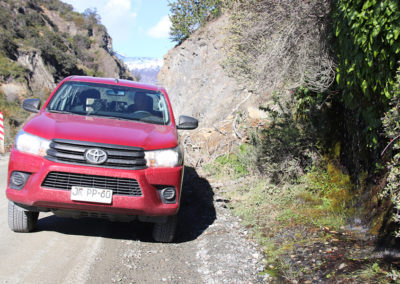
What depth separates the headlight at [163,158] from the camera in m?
4.69

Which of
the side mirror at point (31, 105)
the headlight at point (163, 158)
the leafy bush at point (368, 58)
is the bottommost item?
the headlight at point (163, 158)

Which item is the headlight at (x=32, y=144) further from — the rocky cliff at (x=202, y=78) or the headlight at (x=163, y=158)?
the rocky cliff at (x=202, y=78)

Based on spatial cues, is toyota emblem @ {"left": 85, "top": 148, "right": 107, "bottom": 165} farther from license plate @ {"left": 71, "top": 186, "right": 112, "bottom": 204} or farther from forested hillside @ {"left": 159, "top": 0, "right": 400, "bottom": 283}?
forested hillside @ {"left": 159, "top": 0, "right": 400, "bottom": 283}

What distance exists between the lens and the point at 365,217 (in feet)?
16.9

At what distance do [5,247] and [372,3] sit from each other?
4.63m

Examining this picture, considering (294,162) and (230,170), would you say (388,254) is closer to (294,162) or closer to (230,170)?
(294,162)

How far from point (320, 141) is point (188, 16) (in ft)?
64.0

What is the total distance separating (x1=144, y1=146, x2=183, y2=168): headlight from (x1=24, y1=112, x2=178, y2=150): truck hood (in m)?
0.06

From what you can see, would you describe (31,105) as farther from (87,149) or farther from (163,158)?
(163,158)

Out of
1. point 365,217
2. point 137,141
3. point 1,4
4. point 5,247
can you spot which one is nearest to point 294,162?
point 365,217

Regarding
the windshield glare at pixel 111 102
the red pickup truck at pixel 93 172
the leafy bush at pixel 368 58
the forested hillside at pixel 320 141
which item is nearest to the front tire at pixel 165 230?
the red pickup truck at pixel 93 172

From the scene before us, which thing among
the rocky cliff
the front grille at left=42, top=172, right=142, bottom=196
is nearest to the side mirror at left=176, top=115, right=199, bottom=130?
the front grille at left=42, top=172, right=142, bottom=196

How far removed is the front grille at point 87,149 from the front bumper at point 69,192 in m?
0.06

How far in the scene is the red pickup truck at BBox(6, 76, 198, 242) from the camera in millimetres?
4430
